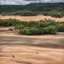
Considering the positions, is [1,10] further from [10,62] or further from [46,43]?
[10,62]

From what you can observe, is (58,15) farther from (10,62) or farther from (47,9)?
(10,62)

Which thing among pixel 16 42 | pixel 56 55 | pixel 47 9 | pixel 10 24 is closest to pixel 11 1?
pixel 47 9

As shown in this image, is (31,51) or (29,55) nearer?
(29,55)

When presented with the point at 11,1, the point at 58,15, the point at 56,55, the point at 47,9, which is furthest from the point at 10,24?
the point at 47,9

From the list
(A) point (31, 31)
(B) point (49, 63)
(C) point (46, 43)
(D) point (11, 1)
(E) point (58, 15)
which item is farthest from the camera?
(D) point (11, 1)

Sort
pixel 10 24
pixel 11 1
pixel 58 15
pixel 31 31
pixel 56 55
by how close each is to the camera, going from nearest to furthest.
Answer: pixel 56 55, pixel 31 31, pixel 10 24, pixel 58 15, pixel 11 1

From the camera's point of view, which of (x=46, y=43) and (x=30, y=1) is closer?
(x=46, y=43)
